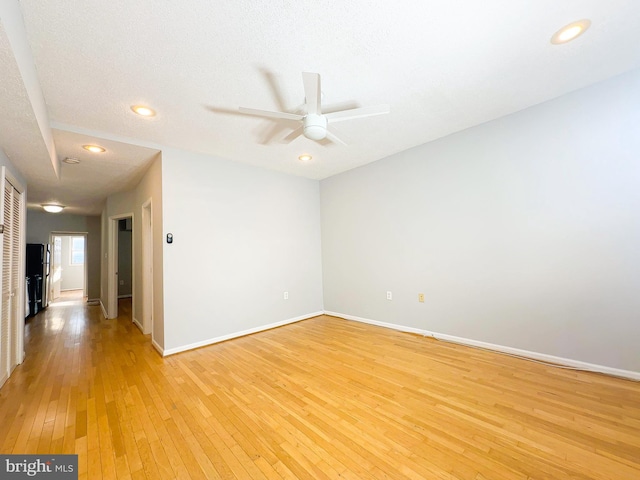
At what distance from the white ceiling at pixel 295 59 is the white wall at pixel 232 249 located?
28.8 inches

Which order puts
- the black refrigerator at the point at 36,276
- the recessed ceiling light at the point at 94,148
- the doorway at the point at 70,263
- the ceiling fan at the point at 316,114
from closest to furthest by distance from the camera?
the ceiling fan at the point at 316,114
the recessed ceiling light at the point at 94,148
the black refrigerator at the point at 36,276
the doorway at the point at 70,263

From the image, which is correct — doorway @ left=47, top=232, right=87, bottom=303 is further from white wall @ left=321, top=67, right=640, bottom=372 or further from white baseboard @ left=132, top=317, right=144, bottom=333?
white wall @ left=321, top=67, right=640, bottom=372

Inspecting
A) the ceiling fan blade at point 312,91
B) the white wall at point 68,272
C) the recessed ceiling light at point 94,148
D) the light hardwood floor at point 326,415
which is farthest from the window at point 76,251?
the ceiling fan blade at point 312,91

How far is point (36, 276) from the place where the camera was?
5.86m

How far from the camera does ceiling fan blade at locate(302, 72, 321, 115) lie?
5.74 feet

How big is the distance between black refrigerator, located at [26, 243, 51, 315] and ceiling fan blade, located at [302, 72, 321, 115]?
290 inches

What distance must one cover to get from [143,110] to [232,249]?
76.8 inches

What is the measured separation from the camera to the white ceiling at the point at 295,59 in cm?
154

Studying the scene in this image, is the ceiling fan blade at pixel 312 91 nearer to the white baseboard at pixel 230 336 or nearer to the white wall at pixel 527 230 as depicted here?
the white wall at pixel 527 230

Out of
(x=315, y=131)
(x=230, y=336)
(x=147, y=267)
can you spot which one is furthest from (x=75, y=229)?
(x=315, y=131)

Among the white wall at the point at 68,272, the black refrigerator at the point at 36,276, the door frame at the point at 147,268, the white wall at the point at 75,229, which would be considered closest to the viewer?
the door frame at the point at 147,268

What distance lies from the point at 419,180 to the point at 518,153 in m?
1.12

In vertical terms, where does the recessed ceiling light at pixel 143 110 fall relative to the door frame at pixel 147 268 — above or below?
above

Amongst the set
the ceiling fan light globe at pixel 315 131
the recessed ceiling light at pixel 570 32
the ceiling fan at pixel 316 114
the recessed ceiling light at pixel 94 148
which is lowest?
the ceiling fan light globe at pixel 315 131
